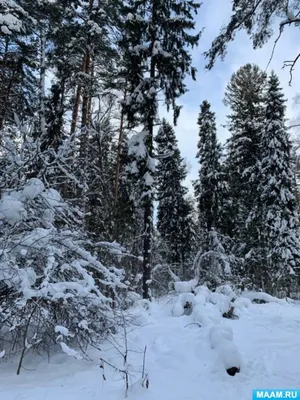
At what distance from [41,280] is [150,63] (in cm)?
908

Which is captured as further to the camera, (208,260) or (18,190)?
(208,260)

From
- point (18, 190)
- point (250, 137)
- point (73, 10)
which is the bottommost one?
point (18, 190)

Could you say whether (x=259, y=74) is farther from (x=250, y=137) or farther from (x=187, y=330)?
(x=187, y=330)

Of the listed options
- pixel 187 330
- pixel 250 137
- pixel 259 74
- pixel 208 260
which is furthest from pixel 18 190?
pixel 259 74

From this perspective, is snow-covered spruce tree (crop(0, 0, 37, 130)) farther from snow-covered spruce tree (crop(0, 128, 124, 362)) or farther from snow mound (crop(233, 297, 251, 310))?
snow mound (crop(233, 297, 251, 310))

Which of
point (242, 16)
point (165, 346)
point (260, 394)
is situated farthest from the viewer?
point (242, 16)

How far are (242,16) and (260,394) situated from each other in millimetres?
5873

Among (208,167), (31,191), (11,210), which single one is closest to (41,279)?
(11,210)

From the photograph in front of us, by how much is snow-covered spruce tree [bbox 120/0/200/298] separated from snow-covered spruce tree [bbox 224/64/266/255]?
7579 millimetres

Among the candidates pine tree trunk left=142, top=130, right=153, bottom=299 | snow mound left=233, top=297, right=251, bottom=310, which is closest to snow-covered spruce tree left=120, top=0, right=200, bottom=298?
pine tree trunk left=142, top=130, right=153, bottom=299

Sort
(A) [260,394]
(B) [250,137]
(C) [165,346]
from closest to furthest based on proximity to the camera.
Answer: (A) [260,394] < (C) [165,346] < (B) [250,137]

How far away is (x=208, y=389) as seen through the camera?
2965 mm

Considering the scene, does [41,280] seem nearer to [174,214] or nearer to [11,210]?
[11,210]

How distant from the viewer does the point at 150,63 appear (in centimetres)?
1055
